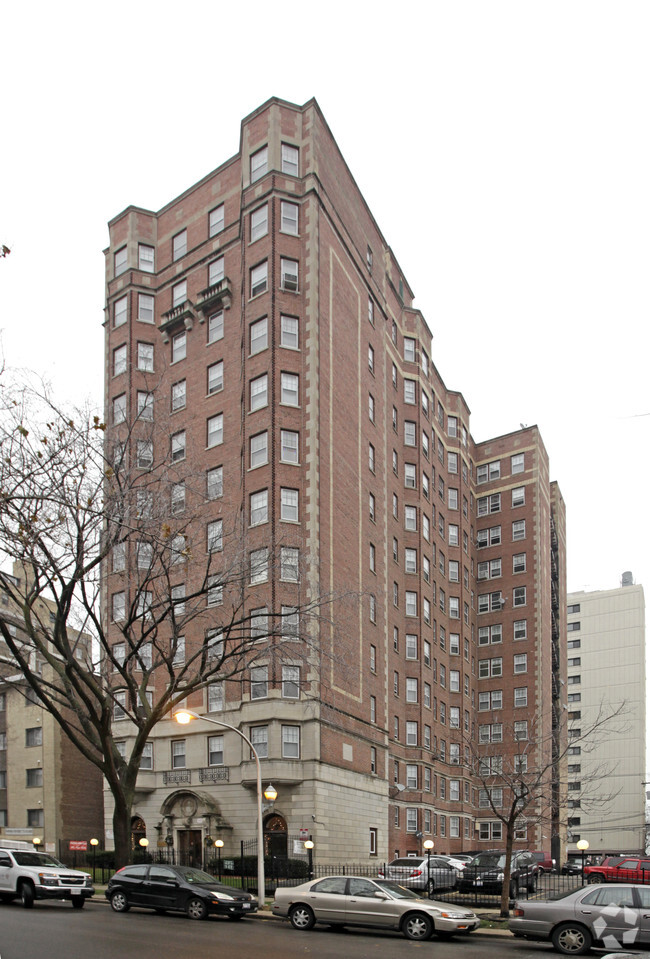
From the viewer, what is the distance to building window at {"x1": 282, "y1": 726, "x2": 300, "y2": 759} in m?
39.6

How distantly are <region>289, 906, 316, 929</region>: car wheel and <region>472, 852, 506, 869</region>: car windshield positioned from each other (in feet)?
48.7

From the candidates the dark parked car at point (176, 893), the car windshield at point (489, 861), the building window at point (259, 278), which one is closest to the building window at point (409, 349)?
the building window at point (259, 278)

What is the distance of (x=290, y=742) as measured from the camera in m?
39.8

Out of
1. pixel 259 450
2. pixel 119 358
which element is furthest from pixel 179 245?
pixel 259 450

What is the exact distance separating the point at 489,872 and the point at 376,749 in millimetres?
14165

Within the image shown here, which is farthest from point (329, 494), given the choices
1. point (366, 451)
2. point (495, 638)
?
point (495, 638)

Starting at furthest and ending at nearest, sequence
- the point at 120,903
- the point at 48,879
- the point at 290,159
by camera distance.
Result: the point at 290,159, the point at 120,903, the point at 48,879

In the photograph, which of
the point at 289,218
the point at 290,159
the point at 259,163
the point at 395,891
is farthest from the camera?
the point at 259,163

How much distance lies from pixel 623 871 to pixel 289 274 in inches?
1223

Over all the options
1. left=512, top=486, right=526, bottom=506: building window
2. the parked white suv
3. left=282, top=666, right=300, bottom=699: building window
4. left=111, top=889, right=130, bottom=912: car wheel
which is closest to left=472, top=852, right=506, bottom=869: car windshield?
left=282, top=666, right=300, bottom=699: building window

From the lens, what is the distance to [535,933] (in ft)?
64.0

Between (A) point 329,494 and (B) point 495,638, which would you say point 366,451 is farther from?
A: (B) point 495,638

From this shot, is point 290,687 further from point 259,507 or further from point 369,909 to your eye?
point 369,909

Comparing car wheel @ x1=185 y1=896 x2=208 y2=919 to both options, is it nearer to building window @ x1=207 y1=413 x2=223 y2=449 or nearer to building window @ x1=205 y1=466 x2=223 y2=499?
building window @ x1=205 y1=466 x2=223 y2=499
